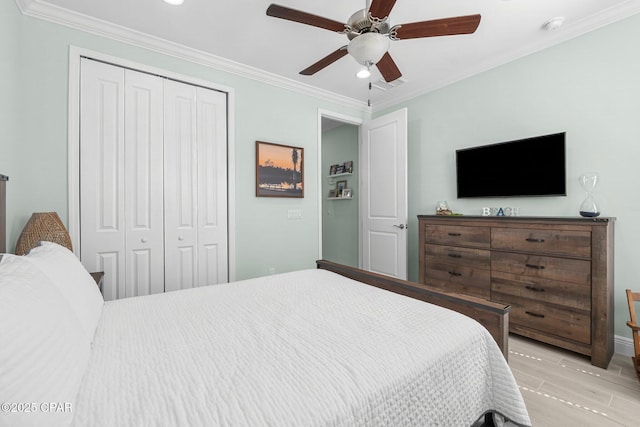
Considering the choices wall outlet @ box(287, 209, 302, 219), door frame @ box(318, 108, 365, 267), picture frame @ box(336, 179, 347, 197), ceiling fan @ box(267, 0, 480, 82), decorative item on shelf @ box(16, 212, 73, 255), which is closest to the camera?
ceiling fan @ box(267, 0, 480, 82)

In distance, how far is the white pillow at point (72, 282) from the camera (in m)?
1.06

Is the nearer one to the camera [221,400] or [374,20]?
[221,400]

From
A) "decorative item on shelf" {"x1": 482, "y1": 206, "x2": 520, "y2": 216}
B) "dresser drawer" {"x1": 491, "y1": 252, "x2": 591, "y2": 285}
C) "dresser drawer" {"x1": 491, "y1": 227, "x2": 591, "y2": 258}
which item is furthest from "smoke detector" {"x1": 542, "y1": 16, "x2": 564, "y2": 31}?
"dresser drawer" {"x1": 491, "y1": 252, "x2": 591, "y2": 285}

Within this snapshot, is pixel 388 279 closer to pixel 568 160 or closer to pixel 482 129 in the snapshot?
pixel 568 160

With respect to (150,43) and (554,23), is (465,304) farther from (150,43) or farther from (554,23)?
(150,43)

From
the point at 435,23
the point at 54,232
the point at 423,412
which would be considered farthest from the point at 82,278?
the point at 435,23

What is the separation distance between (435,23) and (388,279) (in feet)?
5.19

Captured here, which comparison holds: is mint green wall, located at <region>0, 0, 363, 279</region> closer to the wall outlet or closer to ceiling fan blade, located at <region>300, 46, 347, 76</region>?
the wall outlet

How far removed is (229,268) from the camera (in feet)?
9.75

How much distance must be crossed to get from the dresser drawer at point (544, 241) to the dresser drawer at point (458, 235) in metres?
0.08

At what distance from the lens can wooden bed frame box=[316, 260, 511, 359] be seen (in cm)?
126

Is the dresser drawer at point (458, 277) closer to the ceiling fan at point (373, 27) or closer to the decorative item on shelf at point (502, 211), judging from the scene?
the decorative item on shelf at point (502, 211)

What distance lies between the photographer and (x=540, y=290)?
2287 mm

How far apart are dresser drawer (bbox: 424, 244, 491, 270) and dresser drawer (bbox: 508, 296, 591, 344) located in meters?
0.38
